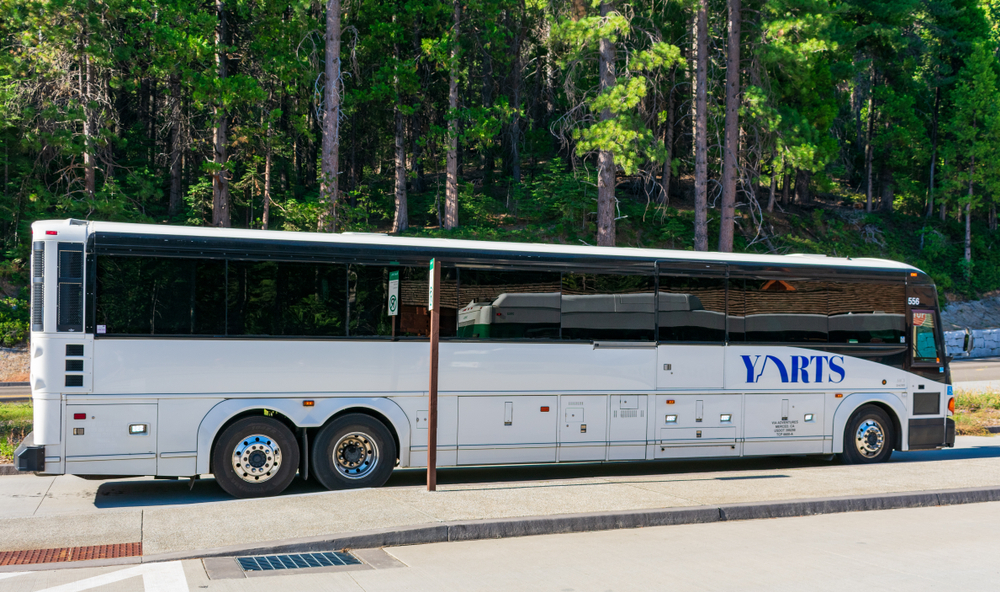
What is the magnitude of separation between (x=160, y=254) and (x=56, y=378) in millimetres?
1806

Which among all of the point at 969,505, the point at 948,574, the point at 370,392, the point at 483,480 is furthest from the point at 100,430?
the point at 969,505

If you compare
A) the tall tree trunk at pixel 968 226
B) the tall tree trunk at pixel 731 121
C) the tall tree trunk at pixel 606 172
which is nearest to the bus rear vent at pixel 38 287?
the tall tree trunk at pixel 606 172

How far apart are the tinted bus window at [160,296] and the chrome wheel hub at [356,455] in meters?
2.13

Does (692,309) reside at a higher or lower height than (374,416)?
higher

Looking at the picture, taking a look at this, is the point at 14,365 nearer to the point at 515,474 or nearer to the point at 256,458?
the point at 256,458

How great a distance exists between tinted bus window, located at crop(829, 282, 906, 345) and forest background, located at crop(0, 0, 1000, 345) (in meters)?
11.2

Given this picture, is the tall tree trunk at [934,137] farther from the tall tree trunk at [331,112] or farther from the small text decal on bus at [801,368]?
the small text decal on bus at [801,368]

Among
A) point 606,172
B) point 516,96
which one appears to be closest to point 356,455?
point 606,172

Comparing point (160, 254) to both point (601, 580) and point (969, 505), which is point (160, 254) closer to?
point (601, 580)

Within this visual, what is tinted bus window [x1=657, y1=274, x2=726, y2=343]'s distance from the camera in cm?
1211

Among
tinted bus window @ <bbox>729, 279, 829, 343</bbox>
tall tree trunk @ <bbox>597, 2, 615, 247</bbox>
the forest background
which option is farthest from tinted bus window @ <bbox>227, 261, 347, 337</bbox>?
tall tree trunk @ <bbox>597, 2, 615, 247</bbox>

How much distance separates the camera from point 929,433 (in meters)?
13.7

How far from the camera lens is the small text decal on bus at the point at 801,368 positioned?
12562 mm

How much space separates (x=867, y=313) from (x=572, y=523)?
7.38m
